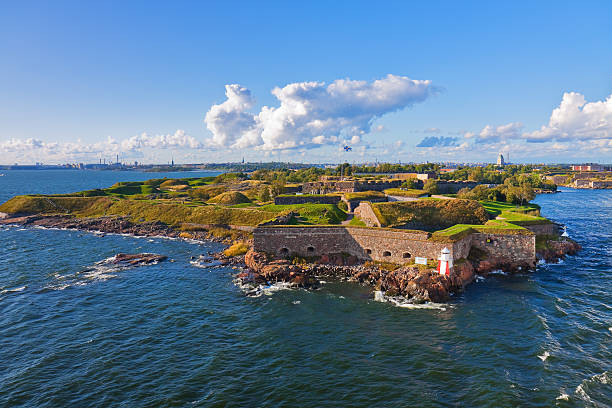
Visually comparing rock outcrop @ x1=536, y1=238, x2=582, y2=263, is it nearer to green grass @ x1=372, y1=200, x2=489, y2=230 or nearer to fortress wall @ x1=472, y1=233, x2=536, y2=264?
fortress wall @ x1=472, y1=233, x2=536, y2=264

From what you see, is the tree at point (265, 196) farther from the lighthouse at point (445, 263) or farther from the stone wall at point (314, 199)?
the lighthouse at point (445, 263)

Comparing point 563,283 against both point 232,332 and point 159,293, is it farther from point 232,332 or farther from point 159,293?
point 159,293

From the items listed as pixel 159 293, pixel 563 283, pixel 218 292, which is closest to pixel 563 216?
pixel 563 283

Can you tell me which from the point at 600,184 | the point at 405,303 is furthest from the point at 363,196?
Result: the point at 600,184

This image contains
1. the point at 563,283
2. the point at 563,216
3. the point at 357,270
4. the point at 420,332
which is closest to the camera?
the point at 420,332

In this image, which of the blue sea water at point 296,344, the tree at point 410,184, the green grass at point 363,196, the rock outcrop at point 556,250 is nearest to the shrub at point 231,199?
the green grass at point 363,196

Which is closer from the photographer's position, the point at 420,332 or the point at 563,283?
the point at 420,332

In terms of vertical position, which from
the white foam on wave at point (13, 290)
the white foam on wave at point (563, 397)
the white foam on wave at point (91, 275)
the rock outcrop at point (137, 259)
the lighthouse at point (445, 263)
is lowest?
the white foam on wave at point (563, 397)
